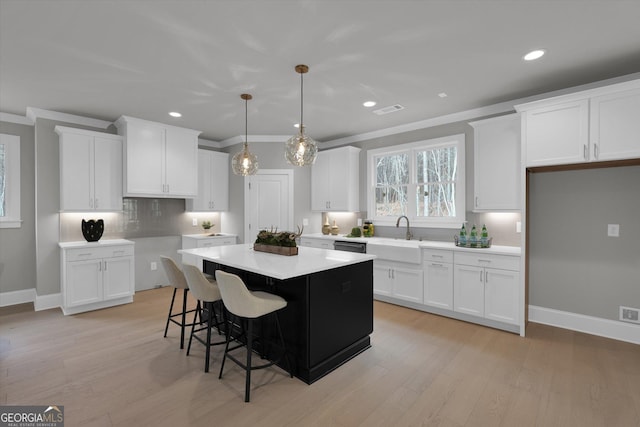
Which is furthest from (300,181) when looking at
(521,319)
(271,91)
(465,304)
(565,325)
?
(565,325)

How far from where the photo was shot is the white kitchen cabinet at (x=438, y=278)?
12.8ft

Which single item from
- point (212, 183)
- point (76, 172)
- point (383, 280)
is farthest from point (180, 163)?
point (383, 280)

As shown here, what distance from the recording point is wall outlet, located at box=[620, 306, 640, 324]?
317 centimetres

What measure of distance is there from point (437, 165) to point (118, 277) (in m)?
4.86

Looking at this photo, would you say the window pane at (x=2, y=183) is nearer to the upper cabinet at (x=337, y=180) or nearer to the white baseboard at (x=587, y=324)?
the upper cabinet at (x=337, y=180)

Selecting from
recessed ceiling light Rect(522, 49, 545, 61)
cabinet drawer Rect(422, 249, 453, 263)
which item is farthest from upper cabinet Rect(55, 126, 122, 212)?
recessed ceiling light Rect(522, 49, 545, 61)

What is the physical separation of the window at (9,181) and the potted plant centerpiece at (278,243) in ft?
12.4

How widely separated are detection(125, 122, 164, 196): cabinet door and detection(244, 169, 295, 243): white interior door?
Result: 1.47 meters

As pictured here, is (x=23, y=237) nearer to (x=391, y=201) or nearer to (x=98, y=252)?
(x=98, y=252)

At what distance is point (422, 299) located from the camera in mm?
4121

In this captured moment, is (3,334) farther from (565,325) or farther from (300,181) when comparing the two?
(565,325)

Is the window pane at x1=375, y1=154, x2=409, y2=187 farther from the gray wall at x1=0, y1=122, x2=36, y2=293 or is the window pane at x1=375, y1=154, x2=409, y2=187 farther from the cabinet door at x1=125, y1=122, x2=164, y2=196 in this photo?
the gray wall at x1=0, y1=122, x2=36, y2=293

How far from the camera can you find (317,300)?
257 cm

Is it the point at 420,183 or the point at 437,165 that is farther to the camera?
the point at 420,183
